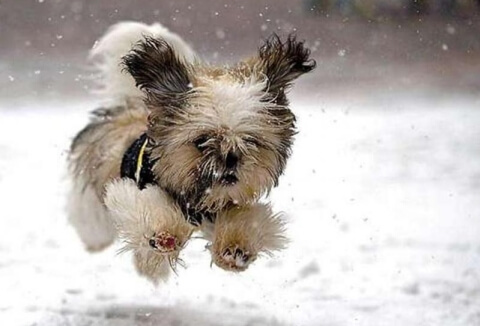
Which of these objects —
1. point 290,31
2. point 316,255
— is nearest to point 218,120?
point 316,255

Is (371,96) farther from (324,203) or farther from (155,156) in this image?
(155,156)

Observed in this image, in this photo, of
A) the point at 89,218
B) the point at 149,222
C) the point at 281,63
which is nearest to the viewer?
the point at 149,222

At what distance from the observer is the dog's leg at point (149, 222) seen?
4.83 meters

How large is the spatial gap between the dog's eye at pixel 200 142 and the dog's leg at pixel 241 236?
424 millimetres

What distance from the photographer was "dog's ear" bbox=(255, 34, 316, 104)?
16.6 feet

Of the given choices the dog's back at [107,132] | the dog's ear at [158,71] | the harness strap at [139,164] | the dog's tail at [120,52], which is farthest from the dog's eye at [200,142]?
the dog's tail at [120,52]

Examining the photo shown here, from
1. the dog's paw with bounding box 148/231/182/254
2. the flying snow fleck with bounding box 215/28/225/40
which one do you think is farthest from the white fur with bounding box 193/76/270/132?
the flying snow fleck with bounding box 215/28/225/40

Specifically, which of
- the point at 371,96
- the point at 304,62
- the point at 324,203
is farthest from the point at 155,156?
the point at 371,96

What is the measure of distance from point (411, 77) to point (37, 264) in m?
8.92

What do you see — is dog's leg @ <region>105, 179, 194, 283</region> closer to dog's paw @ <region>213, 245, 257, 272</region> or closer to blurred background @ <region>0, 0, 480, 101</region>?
dog's paw @ <region>213, 245, 257, 272</region>

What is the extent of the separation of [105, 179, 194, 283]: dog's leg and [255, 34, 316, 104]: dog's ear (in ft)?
2.39

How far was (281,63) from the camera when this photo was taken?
510 centimetres

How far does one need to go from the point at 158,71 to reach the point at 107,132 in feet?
4.24

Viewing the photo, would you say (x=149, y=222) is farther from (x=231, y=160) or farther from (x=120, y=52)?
(x=120, y=52)
